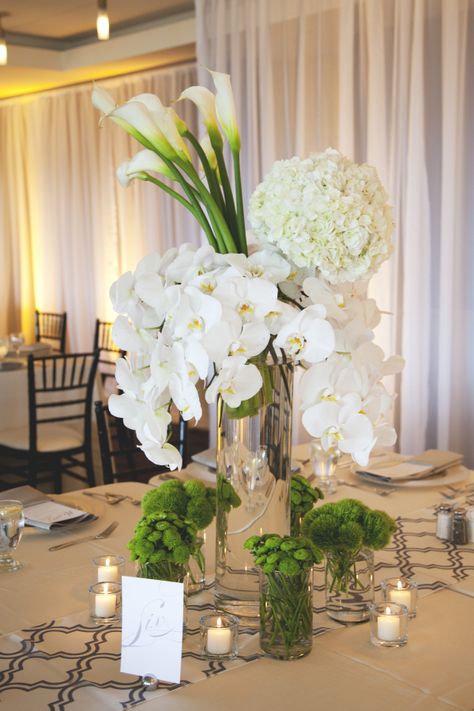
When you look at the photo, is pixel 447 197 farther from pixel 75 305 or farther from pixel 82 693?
pixel 75 305

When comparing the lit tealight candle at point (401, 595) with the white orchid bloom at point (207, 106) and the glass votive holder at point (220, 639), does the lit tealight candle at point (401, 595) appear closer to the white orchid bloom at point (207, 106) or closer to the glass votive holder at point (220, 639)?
the glass votive holder at point (220, 639)

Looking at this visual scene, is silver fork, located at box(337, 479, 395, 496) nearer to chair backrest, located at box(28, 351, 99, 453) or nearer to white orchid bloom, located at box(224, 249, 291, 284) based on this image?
white orchid bloom, located at box(224, 249, 291, 284)

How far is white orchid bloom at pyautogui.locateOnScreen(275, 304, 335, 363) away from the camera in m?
1.25

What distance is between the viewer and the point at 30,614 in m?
1.52

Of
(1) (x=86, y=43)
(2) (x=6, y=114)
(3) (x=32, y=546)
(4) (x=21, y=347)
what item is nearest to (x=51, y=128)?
(2) (x=6, y=114)

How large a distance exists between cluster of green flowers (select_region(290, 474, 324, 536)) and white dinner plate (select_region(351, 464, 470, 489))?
77cm

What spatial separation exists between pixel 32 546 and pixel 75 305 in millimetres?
6013

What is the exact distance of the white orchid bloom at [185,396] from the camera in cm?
124

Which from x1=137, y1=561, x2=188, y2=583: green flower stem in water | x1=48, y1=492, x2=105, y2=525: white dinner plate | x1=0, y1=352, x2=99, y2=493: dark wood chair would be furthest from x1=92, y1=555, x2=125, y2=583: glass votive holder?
x1=0, y1=352, x2=99, y2=493: dark wood chair

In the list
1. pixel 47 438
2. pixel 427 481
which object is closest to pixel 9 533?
pixel 427 481

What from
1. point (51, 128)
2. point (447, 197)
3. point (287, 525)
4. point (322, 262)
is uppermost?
point (51, 128)

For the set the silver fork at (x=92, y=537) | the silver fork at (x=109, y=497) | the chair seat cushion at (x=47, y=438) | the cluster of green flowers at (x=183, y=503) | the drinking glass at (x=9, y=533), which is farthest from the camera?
the chair seat cushion at (x=47, y=438)

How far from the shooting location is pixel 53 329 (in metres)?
7.59

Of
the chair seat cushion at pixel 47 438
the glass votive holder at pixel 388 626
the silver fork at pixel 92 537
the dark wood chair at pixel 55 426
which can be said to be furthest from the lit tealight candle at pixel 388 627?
the chair seat cushion at pixel 47 438
